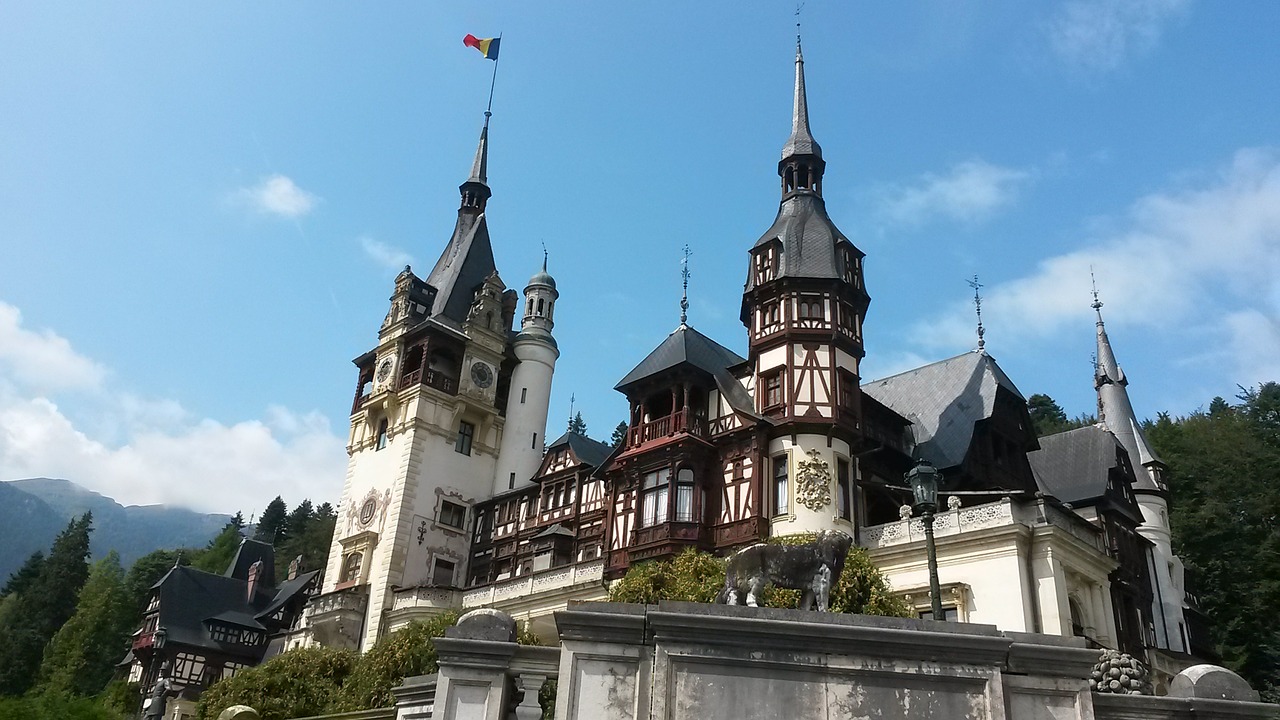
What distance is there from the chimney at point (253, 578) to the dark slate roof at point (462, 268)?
24750 mm

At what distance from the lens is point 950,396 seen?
39.0 m

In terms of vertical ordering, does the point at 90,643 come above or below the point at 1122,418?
below

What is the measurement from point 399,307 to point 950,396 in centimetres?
3099

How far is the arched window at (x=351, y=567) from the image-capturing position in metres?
46.8

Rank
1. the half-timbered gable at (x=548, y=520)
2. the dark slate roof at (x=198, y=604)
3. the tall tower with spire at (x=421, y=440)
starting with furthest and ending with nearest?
the dark slate roof at (x=198, y=604) < the tall tower with spire at (x=421, y=440) < the half-timbered gable at (x=548, y=520)

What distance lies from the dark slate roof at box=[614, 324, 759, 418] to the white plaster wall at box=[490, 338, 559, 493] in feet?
46.9

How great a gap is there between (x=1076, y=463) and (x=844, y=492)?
1239 centimetres

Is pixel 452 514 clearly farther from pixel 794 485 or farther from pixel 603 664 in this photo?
pixel 603 664

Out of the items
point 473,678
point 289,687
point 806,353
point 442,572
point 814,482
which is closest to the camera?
point 473,678

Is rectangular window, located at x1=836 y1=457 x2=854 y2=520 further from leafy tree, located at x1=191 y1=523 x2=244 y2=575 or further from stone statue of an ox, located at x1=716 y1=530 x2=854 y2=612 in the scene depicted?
leafy tree, located at x1=191 y1=523 x2=244 y2=575

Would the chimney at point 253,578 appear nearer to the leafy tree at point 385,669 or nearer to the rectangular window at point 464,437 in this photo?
the rectangular window at point 464,437

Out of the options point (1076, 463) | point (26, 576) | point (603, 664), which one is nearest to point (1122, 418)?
point (1076, 463)

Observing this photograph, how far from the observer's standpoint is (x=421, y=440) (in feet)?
160

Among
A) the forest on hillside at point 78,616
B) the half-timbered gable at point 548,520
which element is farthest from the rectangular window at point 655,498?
the forest on hillside at point 78,616
